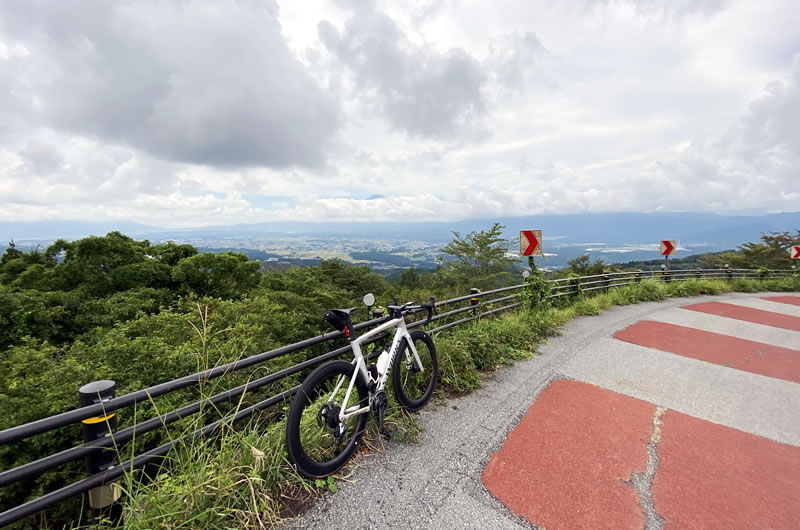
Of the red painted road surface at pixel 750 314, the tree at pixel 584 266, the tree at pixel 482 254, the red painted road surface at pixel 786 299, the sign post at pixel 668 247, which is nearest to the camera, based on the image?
the red painted road surface at pixel 750 314

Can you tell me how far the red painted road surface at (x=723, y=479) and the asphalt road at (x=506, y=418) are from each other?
0.53ft

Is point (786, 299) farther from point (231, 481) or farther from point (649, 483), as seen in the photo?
point (231, 481)

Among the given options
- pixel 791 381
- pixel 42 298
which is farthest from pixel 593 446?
pixel 42 298

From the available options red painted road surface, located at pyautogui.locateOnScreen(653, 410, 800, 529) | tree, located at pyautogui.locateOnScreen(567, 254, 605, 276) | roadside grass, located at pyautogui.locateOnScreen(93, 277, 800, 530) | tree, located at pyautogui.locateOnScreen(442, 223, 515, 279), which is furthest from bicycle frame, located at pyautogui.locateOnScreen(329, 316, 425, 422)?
tree, located at pyautogui.locateOnScreen(567, 254, 605, 276)

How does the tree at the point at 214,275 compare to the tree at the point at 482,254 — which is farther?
the tree at the point at 482,254

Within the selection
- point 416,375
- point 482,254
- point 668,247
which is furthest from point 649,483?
point 482,254

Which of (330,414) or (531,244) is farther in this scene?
(531,244)

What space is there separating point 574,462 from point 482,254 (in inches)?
1057

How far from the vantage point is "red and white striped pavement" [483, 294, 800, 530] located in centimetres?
220

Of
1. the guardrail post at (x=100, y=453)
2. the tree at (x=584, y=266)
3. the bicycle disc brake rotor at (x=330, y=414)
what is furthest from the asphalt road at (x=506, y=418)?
the tree at (x=584, y=266)

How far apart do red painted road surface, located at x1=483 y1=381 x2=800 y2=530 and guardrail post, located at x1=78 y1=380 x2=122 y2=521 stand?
7.71 feet

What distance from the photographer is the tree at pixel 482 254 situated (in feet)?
94.5

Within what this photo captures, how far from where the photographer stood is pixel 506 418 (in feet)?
10.8

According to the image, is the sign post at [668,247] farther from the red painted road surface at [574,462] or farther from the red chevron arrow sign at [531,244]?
the red painted road surface at [574,462]
